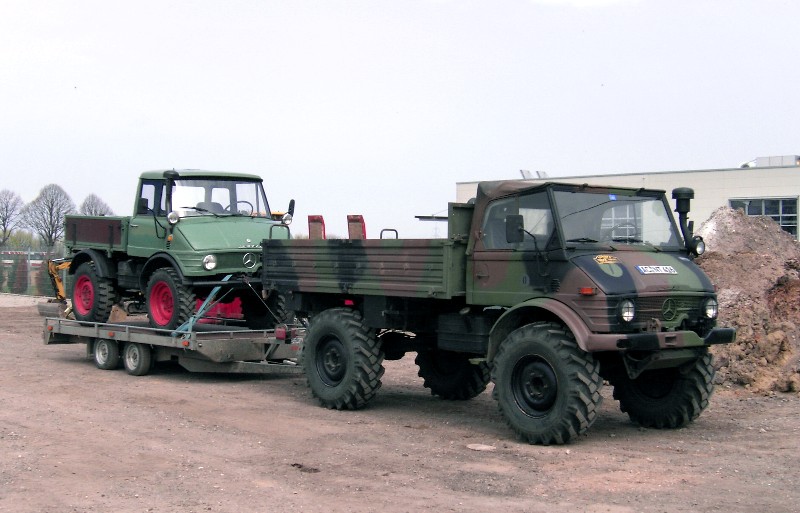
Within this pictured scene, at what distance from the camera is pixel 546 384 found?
8930mm

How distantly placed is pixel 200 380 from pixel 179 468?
565cm

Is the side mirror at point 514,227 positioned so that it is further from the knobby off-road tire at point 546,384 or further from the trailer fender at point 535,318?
the knobby off-road tire at point 546,384

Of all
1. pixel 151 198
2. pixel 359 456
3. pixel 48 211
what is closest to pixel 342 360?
pixel 359 456

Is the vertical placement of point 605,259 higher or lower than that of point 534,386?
higher

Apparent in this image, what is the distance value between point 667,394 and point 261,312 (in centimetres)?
675

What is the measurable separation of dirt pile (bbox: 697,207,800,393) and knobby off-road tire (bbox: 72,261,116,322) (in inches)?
347

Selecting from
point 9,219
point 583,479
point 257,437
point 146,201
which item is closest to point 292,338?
point 146,201

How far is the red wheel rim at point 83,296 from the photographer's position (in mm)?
15070

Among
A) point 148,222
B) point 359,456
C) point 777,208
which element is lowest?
point 359,456

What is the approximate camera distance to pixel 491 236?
9734 mm

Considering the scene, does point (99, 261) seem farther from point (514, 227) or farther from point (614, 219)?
point (614, 219)

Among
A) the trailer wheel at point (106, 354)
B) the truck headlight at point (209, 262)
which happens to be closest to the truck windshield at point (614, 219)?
the truck headlight at point (209, 262)

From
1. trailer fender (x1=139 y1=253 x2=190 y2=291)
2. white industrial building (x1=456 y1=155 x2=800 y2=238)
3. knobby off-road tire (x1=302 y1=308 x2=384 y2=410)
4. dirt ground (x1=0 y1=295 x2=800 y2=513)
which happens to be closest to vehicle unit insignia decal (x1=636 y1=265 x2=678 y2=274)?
dirt ground (x1=0 y1=295 x2=800 y2=513)

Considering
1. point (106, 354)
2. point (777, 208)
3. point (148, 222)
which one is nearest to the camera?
point (148, 222)
